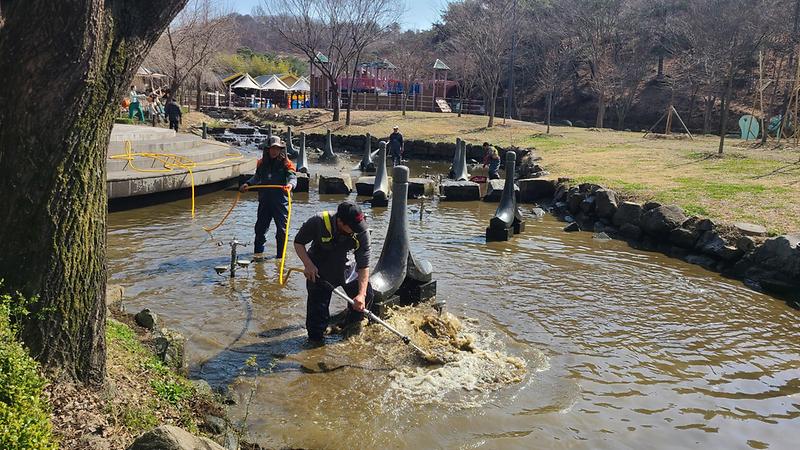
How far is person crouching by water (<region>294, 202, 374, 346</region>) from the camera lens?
577cm

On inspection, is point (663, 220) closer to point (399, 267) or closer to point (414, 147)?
point (399, 267)

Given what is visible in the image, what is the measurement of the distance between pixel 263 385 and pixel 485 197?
12052mm

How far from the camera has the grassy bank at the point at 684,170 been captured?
1183 centimetres

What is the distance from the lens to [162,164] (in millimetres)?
14906

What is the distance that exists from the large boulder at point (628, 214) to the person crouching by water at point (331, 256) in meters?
7.77

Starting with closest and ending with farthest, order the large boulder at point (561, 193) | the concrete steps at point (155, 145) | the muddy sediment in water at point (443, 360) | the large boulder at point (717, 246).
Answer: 1. the muddy sediment in water at point (443, 360)
2. the large boulder at point (717, 246)
3. the concrete steps at point (155, 145)
4. the large boulder at point (561, 193)

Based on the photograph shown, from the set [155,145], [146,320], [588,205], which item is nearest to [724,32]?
[588,205]

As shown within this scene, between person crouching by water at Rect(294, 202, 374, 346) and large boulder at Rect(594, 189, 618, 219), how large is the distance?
8382 millimetres

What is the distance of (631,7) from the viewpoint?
50125mm

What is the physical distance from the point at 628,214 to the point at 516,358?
7.38m

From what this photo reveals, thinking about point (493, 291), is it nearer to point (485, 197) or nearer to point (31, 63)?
point (31, 63)

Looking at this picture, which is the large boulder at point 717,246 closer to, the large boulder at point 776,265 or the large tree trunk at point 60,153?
the large boulder at point 776,265

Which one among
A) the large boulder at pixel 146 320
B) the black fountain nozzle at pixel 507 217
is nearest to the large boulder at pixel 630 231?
the black fountain nozzle at pixel 507 217

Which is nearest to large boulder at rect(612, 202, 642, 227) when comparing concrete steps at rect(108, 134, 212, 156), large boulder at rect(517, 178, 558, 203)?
large boulder at rect(517, 178, 558, 203)
